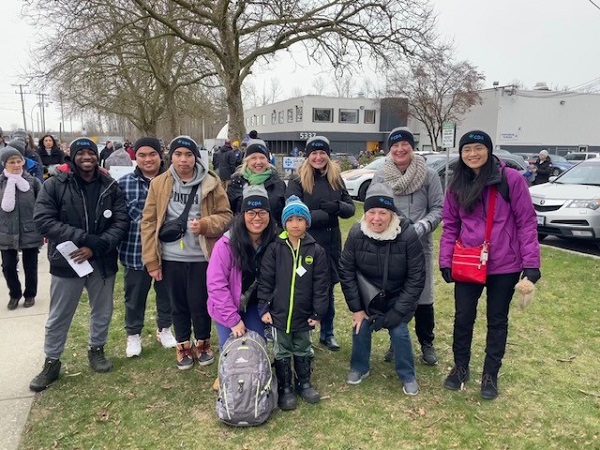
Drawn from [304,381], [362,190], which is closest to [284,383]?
[304,381]

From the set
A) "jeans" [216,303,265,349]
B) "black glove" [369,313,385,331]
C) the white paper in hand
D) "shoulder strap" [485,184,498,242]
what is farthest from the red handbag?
the white paper in hand

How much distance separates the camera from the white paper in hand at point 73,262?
3.45 meters

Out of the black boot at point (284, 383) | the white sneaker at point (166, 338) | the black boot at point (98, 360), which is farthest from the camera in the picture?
the white sneaker at point (166, 338)

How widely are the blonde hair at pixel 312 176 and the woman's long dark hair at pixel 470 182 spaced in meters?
1.01

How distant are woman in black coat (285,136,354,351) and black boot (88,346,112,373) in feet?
6.45

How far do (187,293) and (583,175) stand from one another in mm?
8701

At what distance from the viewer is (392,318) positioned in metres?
3.38

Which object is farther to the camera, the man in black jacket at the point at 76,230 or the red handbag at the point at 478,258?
the man in black jacket at the point at 76,230

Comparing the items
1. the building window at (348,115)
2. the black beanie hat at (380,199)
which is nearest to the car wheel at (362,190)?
the black beanie hat at (380,199)

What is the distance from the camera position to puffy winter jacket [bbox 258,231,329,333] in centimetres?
327

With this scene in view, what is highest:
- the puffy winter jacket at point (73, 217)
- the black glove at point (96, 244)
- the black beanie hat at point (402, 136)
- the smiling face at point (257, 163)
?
the black beanie hat at point (402, 136)

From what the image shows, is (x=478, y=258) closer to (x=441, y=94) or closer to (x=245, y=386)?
(x=245, y=386)

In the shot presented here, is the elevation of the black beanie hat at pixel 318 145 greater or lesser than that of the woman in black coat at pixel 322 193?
greater

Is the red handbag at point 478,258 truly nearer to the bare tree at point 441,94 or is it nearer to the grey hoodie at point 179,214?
the grey hoodie at point 179,214
